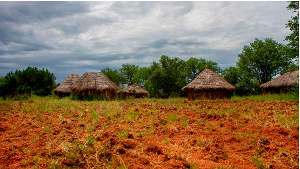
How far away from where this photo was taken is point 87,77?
20.6 meters

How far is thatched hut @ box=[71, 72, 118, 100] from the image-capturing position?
19.6 meters

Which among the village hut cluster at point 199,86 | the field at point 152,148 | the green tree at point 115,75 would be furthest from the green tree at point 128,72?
the field at point 152,148

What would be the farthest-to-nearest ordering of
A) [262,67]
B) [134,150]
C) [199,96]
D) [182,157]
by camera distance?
[262,67], [199,96], [134,150], [182,157]

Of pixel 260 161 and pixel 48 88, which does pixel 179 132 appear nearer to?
pixel 260 161

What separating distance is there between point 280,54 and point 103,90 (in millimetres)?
22060

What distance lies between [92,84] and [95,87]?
0.45 meters

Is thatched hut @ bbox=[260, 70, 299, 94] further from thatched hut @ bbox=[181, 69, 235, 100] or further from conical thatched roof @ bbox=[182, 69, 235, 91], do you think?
thatched hut @ bbox=[181, 69, 235, 100]

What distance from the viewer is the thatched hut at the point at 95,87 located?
19.6m

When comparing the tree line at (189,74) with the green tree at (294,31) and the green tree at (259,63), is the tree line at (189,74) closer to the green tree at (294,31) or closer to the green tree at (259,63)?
the green tree at (259,63)

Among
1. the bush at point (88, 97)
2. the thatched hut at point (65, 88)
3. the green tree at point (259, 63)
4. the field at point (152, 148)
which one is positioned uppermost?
the green tree at point (259, 63)

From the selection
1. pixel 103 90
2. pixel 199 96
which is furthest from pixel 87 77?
pixel 199 96

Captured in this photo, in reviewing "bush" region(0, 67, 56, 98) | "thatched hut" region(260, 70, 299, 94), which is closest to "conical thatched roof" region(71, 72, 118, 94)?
"bush" region(0, 67, 56, 98)

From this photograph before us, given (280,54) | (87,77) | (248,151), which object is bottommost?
(248,151)

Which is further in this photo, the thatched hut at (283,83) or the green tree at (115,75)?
the green tree at (115,75)
